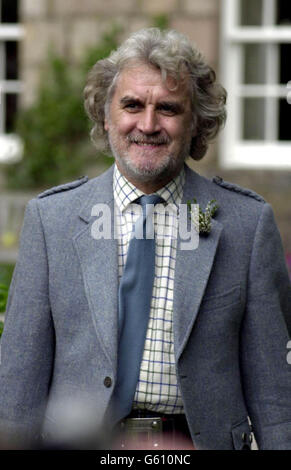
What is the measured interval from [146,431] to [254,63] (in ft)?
17.9

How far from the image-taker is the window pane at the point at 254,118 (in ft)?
25.6

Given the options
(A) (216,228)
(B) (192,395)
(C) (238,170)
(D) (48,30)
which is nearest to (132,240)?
(A) (216,228)

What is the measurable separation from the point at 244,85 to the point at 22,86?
180 cm

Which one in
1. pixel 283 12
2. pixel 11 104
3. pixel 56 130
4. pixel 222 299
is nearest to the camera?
pixel 222 299

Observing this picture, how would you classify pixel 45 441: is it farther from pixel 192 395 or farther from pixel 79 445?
pixel 192 395

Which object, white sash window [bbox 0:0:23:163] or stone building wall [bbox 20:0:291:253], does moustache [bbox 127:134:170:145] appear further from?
white sash window [bbox 0:0:23:163]

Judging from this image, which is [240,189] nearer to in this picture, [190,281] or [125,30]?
[190,281]

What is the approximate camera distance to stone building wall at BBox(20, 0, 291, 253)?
24.7ft

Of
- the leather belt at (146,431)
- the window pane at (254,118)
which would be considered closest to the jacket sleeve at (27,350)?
the leather belt at (146,431)

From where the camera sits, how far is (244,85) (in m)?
7.76

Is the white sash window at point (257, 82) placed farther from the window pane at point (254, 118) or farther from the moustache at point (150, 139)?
the moustache at point (150, 139)

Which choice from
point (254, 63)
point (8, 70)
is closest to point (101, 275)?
point (254, 63)

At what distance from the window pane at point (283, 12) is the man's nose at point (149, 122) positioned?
16.8 ft

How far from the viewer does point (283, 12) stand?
300 inches
